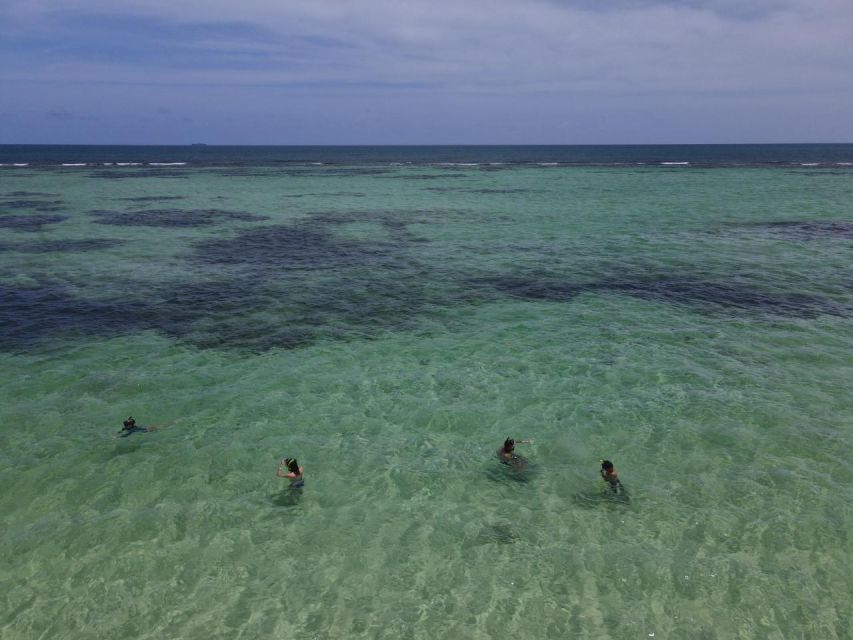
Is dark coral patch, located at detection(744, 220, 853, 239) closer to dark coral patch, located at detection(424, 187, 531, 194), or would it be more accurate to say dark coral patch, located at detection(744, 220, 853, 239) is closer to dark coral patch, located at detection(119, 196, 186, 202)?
dark coral patch, located at detection(424, 187, 531, 194)

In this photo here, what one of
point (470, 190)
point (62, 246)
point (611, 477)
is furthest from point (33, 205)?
point (611, 477)

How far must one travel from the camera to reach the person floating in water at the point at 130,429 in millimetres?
17969

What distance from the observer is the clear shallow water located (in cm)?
1204

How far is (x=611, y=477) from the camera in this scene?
15.5 m

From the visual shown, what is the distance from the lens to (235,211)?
66250 mm

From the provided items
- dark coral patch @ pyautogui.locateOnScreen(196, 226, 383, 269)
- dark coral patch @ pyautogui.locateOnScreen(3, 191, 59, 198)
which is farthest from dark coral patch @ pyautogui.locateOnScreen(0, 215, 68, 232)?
dark coral patch @ pyautogui.locateOnScreen(3, 191, 59, 198)

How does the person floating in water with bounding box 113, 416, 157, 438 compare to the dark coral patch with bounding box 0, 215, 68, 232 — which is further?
the dark coral patch with bounding box 0, 215, 68, 232

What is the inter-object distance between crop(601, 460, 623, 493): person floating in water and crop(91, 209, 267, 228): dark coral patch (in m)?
51.6

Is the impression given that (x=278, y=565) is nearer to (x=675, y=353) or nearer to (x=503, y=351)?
(x=503, y=351)

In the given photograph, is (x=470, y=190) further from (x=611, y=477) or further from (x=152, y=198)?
(x=611, y=477)

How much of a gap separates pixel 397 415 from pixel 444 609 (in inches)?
324

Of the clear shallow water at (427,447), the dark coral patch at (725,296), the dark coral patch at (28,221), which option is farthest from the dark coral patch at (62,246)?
the dark coral patch at (725,296)

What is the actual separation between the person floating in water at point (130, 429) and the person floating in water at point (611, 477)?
14.5m

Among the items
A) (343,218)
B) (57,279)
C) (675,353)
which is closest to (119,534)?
(675,353)
